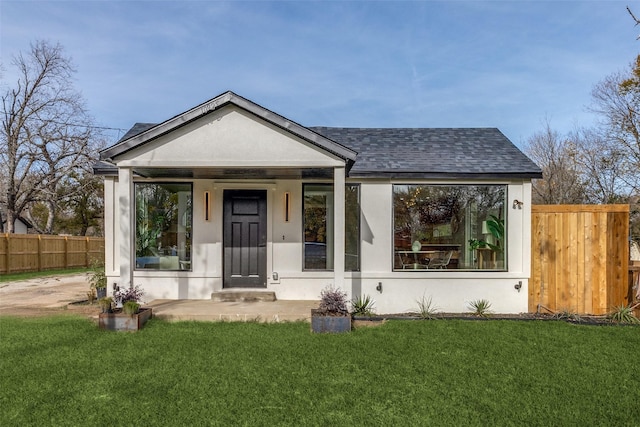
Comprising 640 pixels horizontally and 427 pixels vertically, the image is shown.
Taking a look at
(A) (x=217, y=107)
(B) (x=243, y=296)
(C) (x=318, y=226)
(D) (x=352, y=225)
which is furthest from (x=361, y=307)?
(A) (x=217, y=107)

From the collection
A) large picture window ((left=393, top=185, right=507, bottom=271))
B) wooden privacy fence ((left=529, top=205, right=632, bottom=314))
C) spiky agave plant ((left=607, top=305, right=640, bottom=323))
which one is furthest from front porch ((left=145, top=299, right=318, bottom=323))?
spiky agave plant ((left=607, top=305, right=640, bottom=323))

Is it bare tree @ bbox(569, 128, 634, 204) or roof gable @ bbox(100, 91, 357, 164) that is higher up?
bare tree @ bbox(569, 128, 634, 204)

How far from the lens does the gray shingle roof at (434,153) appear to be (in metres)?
7.96

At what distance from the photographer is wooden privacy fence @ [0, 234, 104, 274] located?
15.9 metres

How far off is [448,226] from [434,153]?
156 cm

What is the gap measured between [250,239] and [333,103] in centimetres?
1329

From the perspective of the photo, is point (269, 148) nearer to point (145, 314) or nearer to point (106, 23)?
point (145, 314)

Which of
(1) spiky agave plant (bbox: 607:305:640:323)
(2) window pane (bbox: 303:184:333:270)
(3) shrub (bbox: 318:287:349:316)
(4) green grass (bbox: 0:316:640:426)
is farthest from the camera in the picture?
(2) window pane (bbox: 303:184:333:270)

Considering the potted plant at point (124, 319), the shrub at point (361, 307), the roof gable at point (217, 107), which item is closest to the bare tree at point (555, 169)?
the shrub at point (361, 307)

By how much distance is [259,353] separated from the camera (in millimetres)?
5332

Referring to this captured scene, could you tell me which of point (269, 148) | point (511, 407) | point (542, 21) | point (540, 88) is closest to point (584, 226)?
point (511, 407)

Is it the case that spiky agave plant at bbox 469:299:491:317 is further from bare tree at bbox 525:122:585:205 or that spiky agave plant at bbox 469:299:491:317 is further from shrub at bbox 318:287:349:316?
bare tree at bbox 525:122:585:205

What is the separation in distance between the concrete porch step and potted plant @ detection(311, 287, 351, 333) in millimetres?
1983

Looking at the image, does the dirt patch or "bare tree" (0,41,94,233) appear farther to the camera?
"bare tree" (0,41,94,233)
